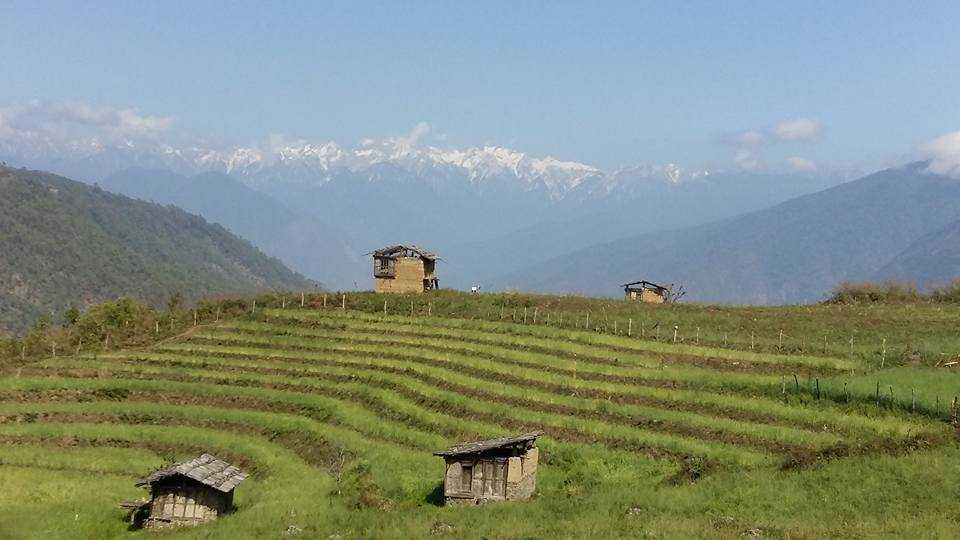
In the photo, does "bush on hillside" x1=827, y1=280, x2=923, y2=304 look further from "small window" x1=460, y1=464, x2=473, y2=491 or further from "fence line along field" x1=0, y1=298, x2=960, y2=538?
"small window" x1=460, y1=464, x2=473, y2=491

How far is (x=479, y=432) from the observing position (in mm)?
45750

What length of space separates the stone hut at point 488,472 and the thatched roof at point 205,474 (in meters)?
9.40

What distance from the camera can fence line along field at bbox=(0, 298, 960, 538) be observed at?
32.6 m

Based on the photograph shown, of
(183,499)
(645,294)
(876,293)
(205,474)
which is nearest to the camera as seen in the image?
(205,474)

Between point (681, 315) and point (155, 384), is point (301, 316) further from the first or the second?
point (681, 315)

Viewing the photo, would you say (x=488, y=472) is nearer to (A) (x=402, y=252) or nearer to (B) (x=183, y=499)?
(B) (x=183, y=499)

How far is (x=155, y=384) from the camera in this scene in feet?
190

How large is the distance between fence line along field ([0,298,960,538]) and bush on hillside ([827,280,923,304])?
1296 inches

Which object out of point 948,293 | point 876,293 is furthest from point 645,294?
point 948,293

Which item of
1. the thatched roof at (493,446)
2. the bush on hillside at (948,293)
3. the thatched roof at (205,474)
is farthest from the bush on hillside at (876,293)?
the thatched roof at (205,474)

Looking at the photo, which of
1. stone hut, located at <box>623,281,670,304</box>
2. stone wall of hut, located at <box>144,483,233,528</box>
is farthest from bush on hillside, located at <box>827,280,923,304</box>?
stone wall of hut, located at <box>144,483,233,528</box>

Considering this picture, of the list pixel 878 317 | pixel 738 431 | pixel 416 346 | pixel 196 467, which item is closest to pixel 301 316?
pixel 416 346

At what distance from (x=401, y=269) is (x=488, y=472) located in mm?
47835

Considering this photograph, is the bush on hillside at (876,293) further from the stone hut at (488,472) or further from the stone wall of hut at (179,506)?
the stone wall of hut at (179,506)
